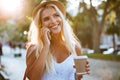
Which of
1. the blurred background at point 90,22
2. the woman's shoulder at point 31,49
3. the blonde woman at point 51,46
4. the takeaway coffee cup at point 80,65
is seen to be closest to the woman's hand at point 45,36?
the blonde woman at point 51,46

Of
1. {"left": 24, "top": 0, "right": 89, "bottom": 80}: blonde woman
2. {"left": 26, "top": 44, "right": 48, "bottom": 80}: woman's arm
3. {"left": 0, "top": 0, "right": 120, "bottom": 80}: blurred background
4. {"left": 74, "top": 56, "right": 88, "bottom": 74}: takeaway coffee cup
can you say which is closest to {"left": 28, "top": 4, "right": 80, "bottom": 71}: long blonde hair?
{"left": 24, "top": 0, "right": 89, "bottom": 80}: blonde woman

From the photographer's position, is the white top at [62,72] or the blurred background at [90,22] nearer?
the white top at [62,72]

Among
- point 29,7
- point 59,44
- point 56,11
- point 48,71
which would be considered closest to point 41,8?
point 56,11

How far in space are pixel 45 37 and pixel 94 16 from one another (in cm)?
2911

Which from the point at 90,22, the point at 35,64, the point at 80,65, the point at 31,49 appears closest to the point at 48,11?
the point at 31,49

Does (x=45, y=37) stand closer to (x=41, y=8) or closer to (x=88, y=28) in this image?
(x=41, y=8)

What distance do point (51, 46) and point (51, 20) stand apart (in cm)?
24

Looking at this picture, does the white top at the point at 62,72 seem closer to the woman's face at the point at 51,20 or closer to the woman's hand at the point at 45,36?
the woman's hand at the point at 45,36

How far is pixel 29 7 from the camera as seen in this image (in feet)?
67.4

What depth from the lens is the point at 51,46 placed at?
3.61 metres

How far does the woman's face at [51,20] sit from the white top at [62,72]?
0.31m

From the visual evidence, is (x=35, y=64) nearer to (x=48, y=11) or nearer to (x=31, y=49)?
(x=31, y=49)

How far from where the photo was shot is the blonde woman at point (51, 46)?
3.41 m

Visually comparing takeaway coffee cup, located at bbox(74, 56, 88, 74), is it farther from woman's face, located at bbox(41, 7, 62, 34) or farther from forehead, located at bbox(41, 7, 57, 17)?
forehead, located at bbox(41, 7, 57, 17)
